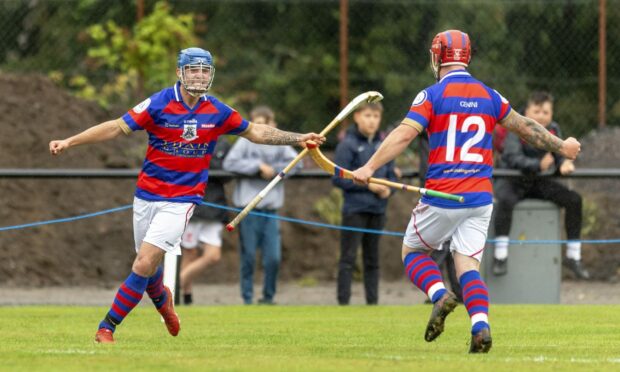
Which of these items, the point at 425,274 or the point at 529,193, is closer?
the point at 425,274

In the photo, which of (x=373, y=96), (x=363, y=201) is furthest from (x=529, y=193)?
(x=373, y=96)

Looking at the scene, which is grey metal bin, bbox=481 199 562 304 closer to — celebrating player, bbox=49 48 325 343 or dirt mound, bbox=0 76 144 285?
celebrating player, bbox=49 48 325 343

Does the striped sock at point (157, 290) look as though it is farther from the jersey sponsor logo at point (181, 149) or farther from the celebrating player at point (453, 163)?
the celebrating player at point (453, 163)

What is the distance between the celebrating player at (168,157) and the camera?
33.9 feet

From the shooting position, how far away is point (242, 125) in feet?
35.4

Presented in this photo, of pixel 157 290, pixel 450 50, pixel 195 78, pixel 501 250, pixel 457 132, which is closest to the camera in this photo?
pixel 457 132

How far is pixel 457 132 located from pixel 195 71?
205cm

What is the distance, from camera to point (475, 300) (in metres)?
9.40

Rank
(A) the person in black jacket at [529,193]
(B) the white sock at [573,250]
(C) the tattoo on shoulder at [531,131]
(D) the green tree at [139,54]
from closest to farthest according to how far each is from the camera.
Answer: (C) the tattoo on shoulder at [531,131] < (A) the person in black jacket at [529,193] < (B) the white sock at [573,250] < (D) the green tree at [139,54]

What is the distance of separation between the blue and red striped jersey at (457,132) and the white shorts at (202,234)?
5.85 m

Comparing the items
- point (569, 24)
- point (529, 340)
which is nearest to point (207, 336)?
point (529, 340)

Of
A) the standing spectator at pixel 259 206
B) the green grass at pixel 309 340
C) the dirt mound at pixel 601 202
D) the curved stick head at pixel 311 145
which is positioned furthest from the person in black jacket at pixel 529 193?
the curved stick head at pixel 311 145

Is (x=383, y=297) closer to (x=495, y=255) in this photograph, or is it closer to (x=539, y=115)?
(x=495, y=255)

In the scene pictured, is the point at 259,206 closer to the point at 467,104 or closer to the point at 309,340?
the point at 309,340
